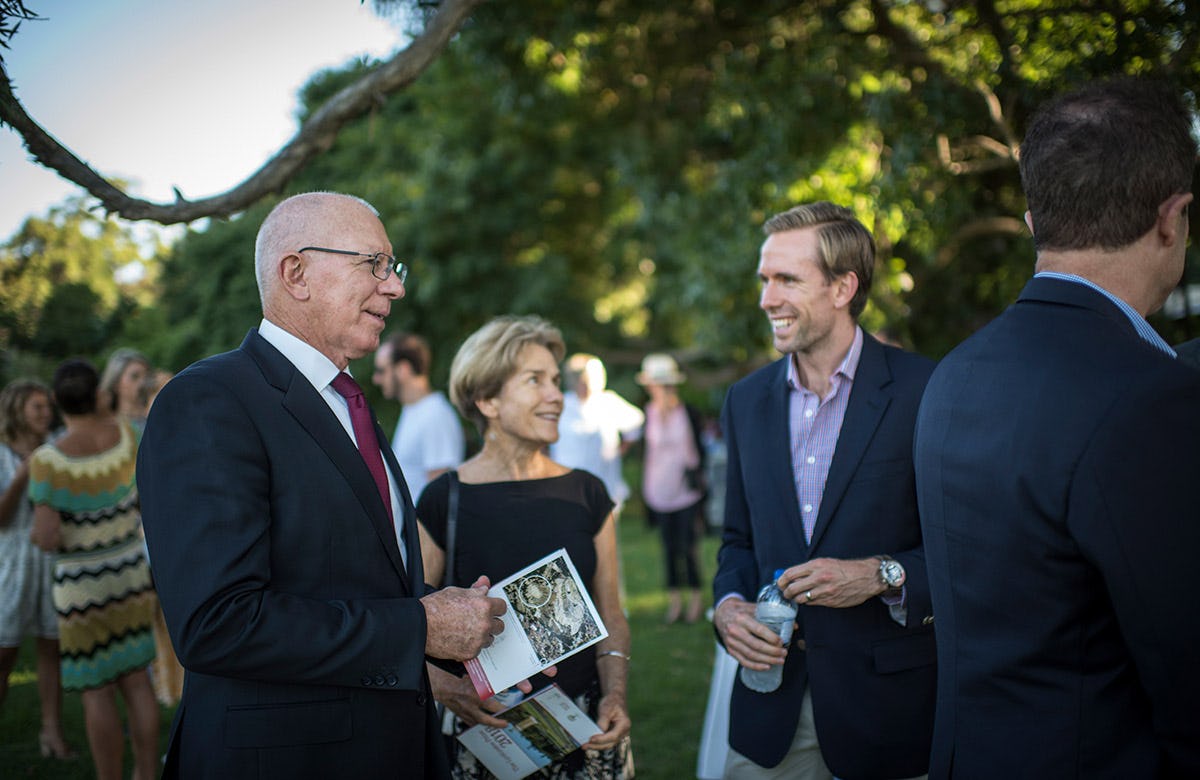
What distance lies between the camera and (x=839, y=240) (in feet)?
10.5

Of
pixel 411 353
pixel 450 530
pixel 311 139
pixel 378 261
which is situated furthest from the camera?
pixel 411 353

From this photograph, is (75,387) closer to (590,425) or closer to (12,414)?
(12,414)

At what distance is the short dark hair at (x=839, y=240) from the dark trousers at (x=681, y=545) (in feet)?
20.6

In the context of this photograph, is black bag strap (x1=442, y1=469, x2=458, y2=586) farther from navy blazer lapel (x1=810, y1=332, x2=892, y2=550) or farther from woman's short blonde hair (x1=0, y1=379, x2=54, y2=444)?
woman's short blonde hair (x1=0, y1=379, x2=54, y2=444)

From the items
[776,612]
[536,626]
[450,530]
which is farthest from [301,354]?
[776,612]

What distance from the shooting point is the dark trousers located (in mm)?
9297

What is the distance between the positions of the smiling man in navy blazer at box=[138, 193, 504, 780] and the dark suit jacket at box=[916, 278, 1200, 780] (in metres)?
1.17

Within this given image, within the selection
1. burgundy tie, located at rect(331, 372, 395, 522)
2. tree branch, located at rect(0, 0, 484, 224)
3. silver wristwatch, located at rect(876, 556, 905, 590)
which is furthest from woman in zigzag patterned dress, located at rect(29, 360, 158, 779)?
silver wristwatch, located at rect(876, 556, 905, 590)

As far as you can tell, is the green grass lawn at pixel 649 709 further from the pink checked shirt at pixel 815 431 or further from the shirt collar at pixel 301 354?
the shirt collar at pixel 301 354

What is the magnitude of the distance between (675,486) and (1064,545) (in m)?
7.73

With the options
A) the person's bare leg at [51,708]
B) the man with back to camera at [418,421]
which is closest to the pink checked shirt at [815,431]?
the man with back to camera at [418,421]

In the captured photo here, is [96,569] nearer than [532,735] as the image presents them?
No

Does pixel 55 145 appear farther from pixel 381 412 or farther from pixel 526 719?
pixel 381 412

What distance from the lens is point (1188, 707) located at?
1537mm
